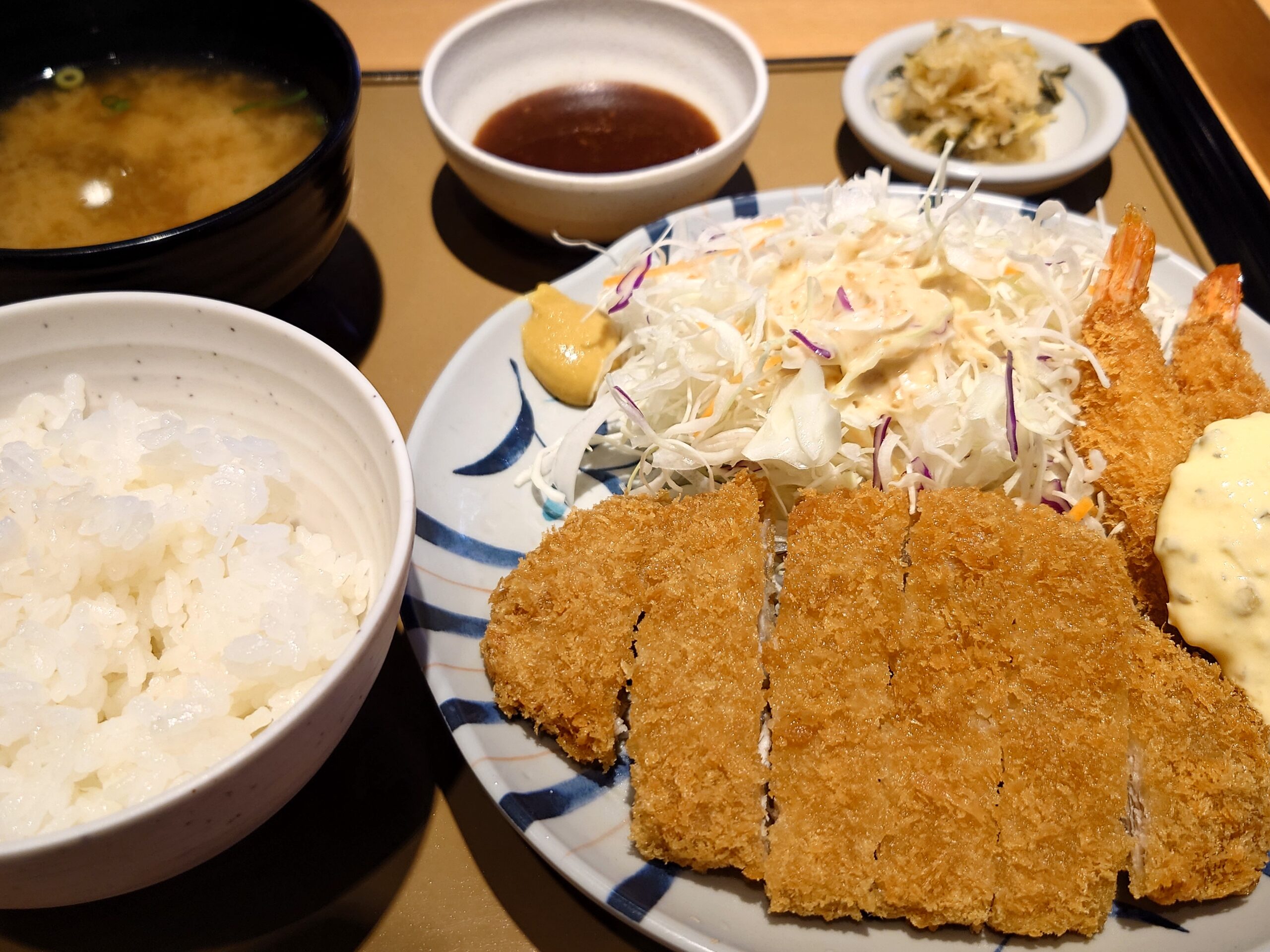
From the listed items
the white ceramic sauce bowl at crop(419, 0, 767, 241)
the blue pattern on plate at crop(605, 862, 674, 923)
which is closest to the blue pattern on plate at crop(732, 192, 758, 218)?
the white ceramic sauce bowl at crop(419, 0, 767, 241)

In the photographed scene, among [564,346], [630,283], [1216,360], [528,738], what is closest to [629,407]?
[564,346]

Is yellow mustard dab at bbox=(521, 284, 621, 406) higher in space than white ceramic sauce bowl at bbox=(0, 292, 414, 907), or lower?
lower

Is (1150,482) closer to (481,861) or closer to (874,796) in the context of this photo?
(874,796)

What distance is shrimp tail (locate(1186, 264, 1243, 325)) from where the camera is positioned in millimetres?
1881

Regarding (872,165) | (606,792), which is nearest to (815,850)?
(606,792)

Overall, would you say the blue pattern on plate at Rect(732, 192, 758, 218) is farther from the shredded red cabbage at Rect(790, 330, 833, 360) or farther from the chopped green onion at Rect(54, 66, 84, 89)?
Result: the chopped green onion at Rect(54, 66, 84, 89)

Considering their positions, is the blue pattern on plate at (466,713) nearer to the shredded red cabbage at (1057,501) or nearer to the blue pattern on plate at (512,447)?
the blue pattern on plate at (512,447)

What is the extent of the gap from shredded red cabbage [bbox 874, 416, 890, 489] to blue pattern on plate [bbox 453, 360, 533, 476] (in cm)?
79

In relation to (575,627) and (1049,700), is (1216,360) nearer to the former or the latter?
(1049,700)

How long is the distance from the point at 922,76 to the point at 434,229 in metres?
1.71

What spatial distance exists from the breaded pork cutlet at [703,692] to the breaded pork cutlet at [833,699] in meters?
0.05

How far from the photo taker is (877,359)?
1.84m

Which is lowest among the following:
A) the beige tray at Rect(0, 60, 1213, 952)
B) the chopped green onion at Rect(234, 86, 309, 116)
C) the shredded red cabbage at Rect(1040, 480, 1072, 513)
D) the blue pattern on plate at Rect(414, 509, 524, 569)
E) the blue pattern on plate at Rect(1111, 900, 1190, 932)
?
the beige tray at Rect(0, 60, 1213, 952)

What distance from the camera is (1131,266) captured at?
1.88 m
